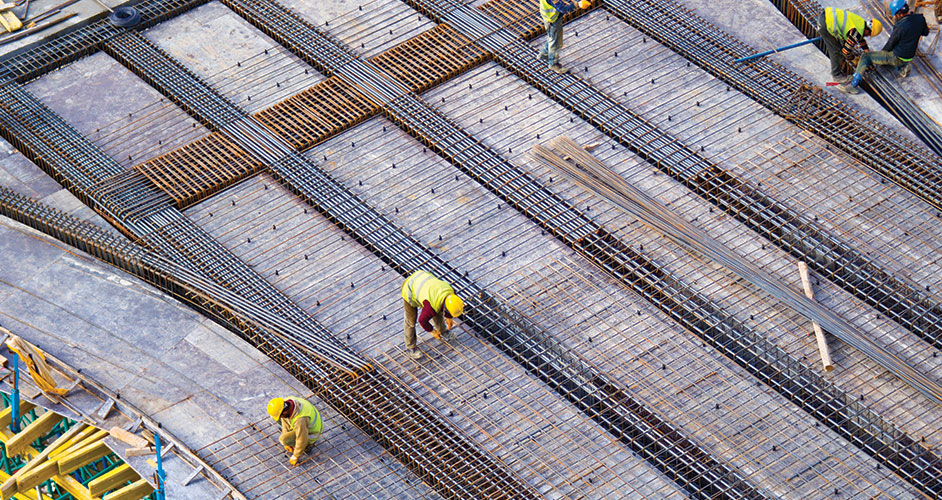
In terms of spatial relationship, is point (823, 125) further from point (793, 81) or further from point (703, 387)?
point (703, 387)

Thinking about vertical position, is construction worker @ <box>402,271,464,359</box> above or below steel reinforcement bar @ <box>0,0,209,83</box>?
below

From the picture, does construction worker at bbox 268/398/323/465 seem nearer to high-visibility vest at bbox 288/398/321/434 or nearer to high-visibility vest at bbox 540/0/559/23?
high-visibility vest at bbox 288/398/321/434

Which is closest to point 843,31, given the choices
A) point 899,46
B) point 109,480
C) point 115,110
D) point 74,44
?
point 899,46

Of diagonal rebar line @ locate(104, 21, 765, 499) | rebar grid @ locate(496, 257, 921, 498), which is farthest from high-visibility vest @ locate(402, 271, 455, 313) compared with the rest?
rebar grid @ locate(496, 257, 921, 498)

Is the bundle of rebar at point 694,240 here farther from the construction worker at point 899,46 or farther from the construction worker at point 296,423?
the construction worker at point 296,423

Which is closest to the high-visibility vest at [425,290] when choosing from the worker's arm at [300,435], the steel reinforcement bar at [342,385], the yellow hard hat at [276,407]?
the steel reinforcement bar at [342,385]

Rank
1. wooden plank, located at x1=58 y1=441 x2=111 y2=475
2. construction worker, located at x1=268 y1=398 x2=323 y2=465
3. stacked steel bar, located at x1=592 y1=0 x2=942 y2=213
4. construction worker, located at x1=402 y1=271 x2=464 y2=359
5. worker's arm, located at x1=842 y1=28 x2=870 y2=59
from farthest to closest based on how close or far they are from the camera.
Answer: worker's arm, located at x1=842 y1=28 x2=870 y2=59, stacked steel bar, located at x1=592 y1=0 x2=942 y2=213, wooden plank, located at x1=58 y1=441 x2=111 y2=475, construction worker, located at x1=402 y1=271 x2=464 y2=359, construction worker, located at x1=268 y1=398 x2=323 y2=465

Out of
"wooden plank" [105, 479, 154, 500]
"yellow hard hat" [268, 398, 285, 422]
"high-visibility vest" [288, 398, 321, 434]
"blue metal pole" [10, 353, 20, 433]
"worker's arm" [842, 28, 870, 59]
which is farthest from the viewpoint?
"worker's arm" [842, 28, 870, 59]
